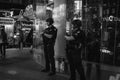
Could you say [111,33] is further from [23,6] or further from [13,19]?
[23,6]

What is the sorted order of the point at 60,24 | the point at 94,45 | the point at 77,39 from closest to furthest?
the point at 77,39
the point at 94,45
the point at 60,24

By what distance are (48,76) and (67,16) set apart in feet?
7.62

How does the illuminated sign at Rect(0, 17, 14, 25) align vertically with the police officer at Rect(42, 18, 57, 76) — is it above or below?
above

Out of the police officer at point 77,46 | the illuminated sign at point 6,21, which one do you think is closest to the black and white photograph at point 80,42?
the police officer at point 77,46

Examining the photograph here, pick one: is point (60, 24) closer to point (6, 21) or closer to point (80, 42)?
point (80, 42)

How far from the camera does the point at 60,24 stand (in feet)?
28.9

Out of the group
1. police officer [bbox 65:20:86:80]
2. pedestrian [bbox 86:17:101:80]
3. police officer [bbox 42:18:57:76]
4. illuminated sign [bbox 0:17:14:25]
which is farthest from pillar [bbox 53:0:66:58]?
illuminated sign [bbox 0:17:14:25]

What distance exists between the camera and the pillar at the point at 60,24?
341 inches

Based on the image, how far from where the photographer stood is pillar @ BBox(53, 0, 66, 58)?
28.4ft

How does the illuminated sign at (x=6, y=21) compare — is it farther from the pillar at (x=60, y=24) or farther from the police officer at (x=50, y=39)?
the police officer at (x=50, y=39)

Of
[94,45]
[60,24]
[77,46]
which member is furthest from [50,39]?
[77,46]

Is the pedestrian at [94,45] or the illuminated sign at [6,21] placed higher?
the illuminated sign at [6,21]

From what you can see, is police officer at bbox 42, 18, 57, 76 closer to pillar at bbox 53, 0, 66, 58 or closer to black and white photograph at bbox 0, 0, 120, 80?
black and white photograph at bbox 0, 0, 120, 80

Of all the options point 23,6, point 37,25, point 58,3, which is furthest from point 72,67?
point 23,6
